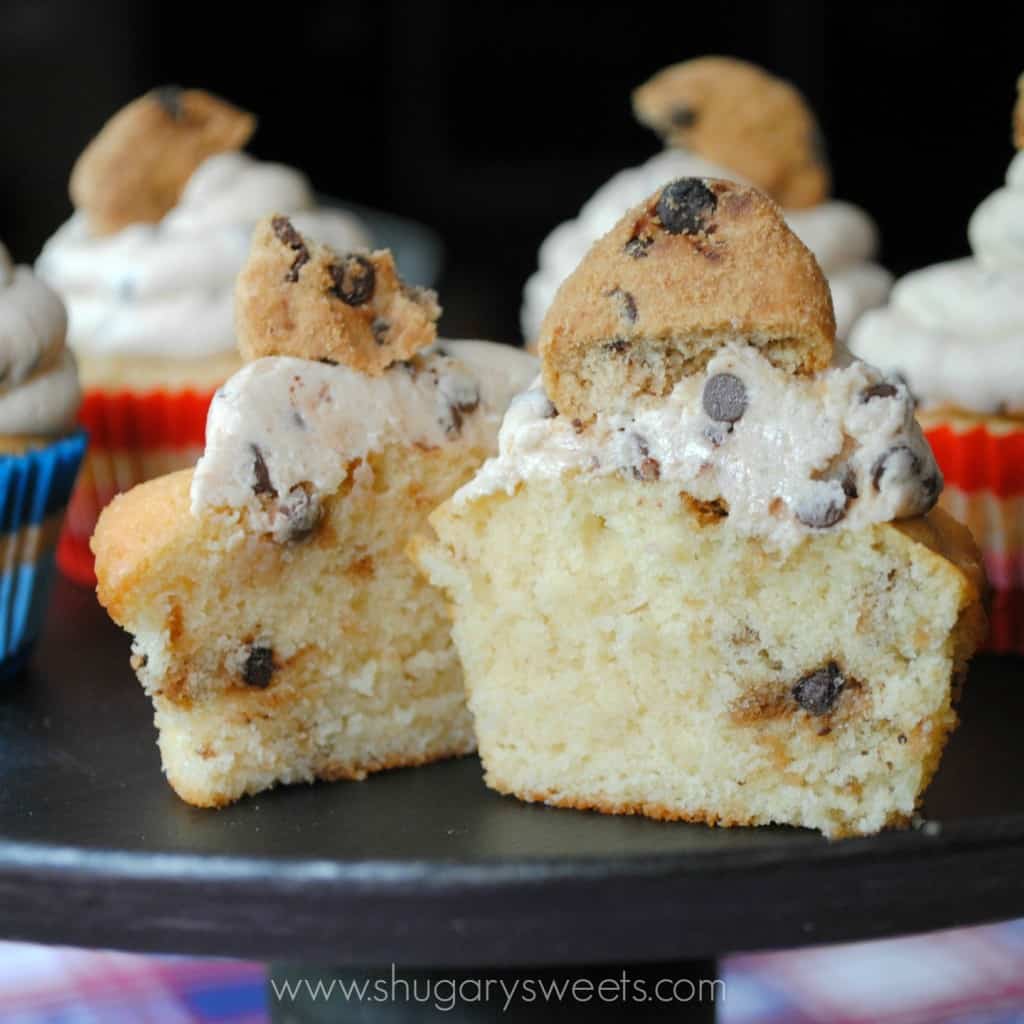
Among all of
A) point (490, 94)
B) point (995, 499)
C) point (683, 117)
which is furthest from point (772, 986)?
point (490, 94)

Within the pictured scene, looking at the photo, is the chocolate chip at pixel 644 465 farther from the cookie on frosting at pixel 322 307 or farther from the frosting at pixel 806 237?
the frosting at pixel 806 237

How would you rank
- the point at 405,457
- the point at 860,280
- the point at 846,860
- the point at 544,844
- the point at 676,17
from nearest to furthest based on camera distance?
the point at 846,860 → the point at 544,844 → the point at 405,457 → the point at 860,280 → the point at 676,17

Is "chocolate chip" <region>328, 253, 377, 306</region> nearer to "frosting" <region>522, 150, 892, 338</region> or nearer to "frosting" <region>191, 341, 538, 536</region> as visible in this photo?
"frosting" <region>191, 341, 538, 536</region>

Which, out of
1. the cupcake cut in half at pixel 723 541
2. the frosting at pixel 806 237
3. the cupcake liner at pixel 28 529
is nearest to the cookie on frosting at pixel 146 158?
the frosting at pixel 806 237

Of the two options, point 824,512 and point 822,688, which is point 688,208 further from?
point 822,688

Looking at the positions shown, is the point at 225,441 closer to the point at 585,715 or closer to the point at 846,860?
the point at 585,715

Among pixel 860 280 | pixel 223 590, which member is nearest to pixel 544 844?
pixel 223 590

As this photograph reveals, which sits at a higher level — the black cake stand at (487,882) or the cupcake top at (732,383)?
the cupcake top at (732,383)
